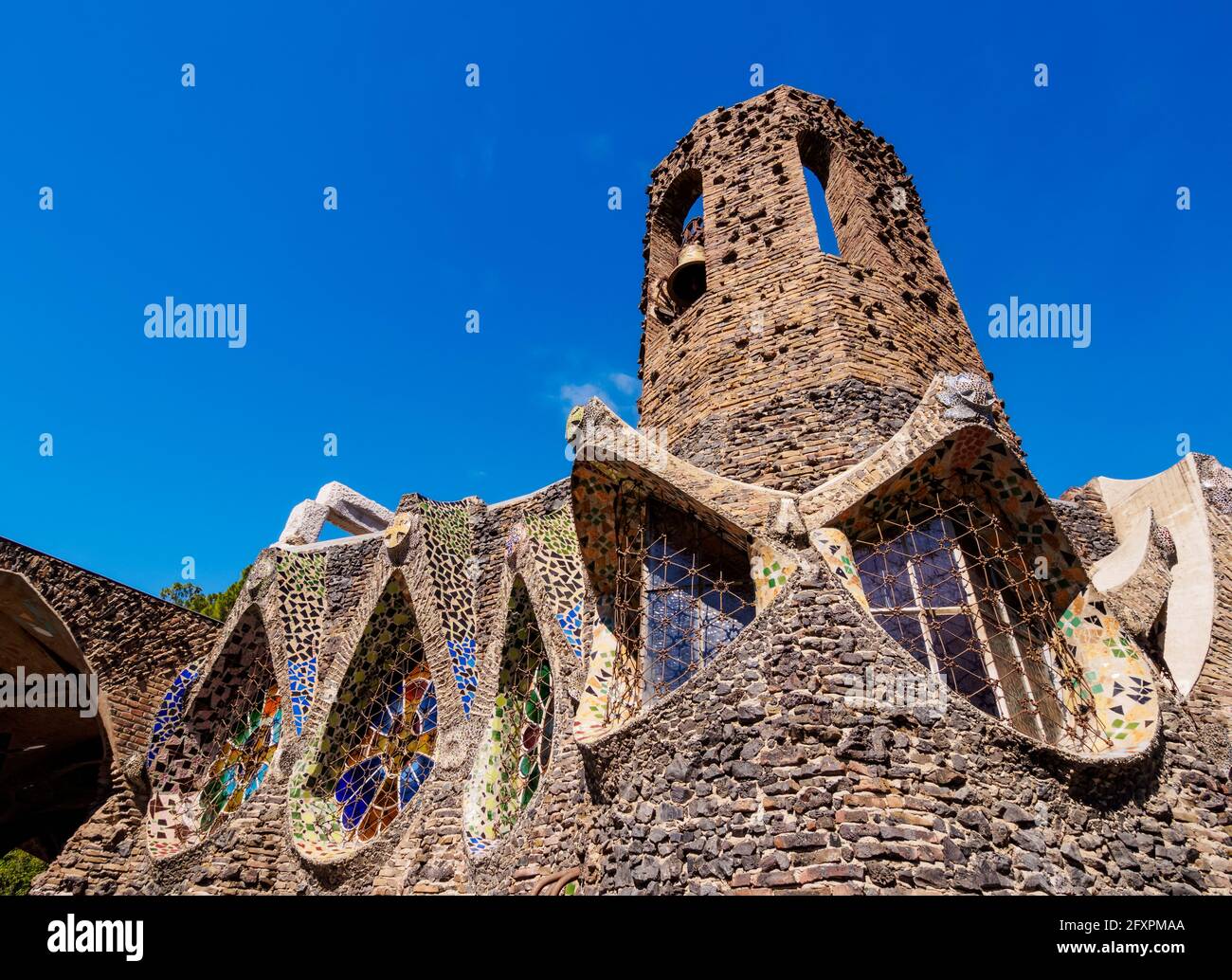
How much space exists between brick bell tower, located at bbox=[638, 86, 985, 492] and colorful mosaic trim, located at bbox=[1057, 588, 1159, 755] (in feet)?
5.57

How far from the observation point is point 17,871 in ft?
A: 49.6

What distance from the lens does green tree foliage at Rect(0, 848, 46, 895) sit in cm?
1452

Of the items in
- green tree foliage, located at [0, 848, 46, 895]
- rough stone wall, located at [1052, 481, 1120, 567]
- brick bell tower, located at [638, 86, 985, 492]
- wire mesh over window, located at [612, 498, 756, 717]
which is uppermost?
brick bell tower, located at [638, 86, 985, 492]

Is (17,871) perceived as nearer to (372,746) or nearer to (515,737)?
(372,746)

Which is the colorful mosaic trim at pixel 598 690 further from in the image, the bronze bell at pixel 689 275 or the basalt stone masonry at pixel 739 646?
the bronze bell at pixel 689 275

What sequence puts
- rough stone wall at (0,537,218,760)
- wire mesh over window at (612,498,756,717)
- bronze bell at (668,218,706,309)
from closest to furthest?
wire mesh over window at (612,498,756,717) < bronze bell at (668,218,706,309) < rough stone wall at (0,537,218,760)

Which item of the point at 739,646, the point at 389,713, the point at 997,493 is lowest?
the point at 389,713

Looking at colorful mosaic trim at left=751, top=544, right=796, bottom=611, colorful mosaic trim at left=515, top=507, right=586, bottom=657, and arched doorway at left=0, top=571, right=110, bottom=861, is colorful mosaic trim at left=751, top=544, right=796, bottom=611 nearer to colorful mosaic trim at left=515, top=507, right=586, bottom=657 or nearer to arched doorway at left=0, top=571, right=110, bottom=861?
colorful mosaic trim at left=515, top=507, right=586, bottom=657

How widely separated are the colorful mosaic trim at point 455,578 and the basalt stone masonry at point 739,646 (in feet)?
0.15

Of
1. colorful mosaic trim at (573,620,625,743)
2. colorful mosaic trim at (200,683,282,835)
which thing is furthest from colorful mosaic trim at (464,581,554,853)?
colorful mosaic trim at (200,683,282,835)

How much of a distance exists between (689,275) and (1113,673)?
5.64 meters

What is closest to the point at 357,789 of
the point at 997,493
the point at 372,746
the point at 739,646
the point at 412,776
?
the point at 372,746
